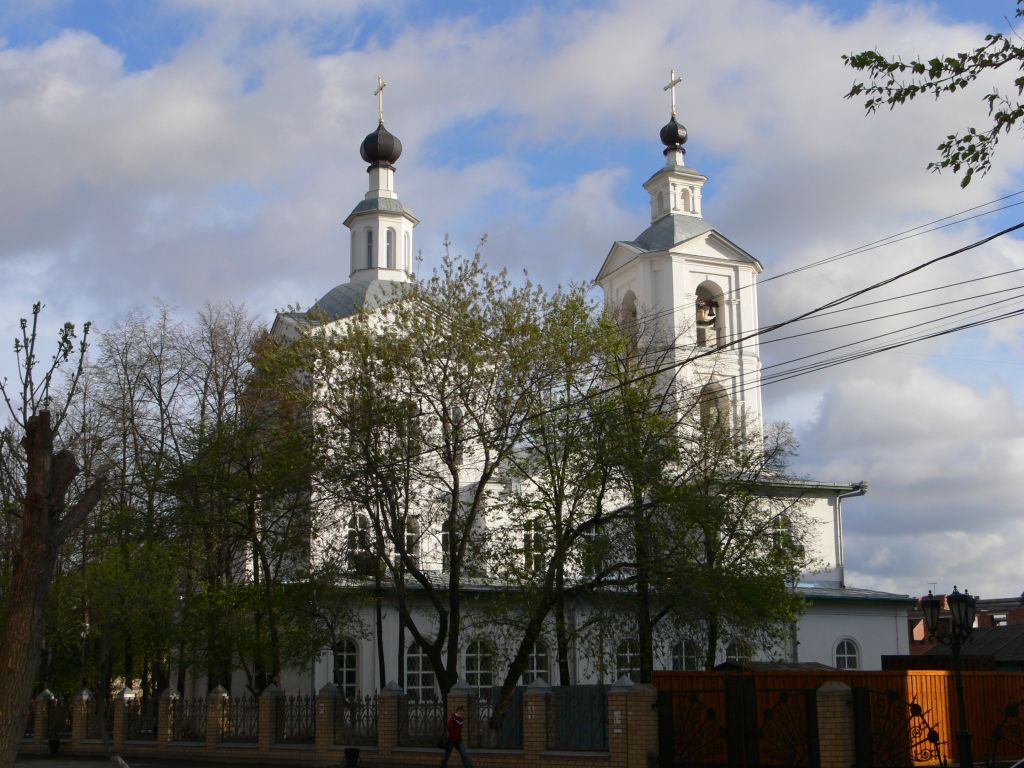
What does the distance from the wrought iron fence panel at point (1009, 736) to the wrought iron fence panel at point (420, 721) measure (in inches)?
412

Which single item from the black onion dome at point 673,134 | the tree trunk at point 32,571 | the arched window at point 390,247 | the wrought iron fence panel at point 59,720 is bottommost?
the wrought iron fence panel at point 59,720

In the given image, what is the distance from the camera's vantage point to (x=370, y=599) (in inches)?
1095

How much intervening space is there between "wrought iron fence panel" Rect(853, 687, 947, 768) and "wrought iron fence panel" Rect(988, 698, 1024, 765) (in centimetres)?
99

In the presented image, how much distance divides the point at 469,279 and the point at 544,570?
641 cm

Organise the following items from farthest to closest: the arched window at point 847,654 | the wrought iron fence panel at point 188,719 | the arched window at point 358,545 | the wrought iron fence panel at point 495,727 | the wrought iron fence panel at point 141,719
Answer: the arched window at point 847,654 → the wrought iron fence panel at point 141,719 → the wrought iron fence panel at point 188,719 → the arched window at point 358,545 → the wrought iron fence panel at point 495,727

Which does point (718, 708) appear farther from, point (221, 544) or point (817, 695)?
point (221, 544)

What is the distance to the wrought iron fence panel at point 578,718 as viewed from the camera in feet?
69.2

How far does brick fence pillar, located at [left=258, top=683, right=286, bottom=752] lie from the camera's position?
26641 millimetres

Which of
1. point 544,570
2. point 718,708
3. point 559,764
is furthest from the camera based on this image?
point 544,570

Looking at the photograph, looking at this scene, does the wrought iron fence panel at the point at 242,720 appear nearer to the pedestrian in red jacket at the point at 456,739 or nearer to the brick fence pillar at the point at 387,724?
the brick fence pillar at the point at 387,724

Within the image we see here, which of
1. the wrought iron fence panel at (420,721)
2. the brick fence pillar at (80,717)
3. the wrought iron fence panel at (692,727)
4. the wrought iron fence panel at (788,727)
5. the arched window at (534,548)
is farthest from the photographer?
the brick fence pillar at (80,717)

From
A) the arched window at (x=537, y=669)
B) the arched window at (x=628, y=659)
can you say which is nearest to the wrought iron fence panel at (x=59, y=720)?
the arched window at (x=537, y=669)

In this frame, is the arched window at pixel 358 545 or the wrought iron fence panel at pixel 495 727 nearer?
the wrought iron fence panel at pixel 495 727

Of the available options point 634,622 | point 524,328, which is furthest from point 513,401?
point 634,622
